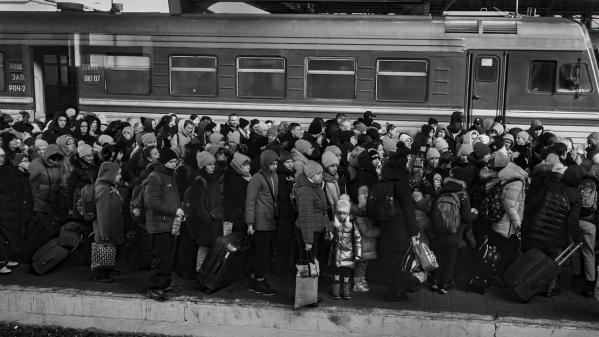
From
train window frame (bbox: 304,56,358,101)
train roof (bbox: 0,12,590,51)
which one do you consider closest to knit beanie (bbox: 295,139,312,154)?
train window frame (bbox: 304,56,358,101)

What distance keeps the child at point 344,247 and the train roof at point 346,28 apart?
6909 millimetres

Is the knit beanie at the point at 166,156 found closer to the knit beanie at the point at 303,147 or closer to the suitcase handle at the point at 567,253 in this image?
the knit beanie at the point at 303,147

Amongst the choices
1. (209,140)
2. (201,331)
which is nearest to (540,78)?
(209,140)

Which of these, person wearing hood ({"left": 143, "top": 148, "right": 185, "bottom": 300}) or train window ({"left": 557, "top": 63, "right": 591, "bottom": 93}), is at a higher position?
train window ({"left": 557, "top": 63, "right": 591, "bottom": 93})

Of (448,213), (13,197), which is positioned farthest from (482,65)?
(13,197)

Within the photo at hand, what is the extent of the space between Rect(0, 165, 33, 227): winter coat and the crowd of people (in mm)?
17

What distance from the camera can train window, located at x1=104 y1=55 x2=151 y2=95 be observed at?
1530 cm

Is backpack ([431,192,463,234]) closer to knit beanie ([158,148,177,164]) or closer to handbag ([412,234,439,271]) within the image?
handbag ([412,234,439,271])

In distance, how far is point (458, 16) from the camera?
14.5m

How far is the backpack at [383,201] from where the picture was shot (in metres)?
8.08

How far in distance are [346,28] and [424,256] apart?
733cm

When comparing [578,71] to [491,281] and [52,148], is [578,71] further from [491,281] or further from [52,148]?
[52,148]

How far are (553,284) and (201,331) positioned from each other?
165 inches

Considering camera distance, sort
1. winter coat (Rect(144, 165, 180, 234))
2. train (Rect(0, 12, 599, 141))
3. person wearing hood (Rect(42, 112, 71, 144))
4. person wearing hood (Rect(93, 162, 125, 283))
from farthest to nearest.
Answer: train (Rect(0, 12, 599, 141)) → person wearing hood (Rect(42, 112, 71, 144)) → person wearing hood (Rect(93, 162, 125, 283)) → winter coat (Rect(144, 165, 180, 234))
